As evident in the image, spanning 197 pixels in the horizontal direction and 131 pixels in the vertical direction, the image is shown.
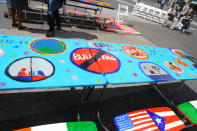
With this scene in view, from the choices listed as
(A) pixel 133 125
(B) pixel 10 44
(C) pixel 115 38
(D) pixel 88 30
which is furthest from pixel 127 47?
(D) pixel 88 30

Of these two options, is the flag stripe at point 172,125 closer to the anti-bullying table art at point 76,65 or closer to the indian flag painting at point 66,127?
the anti-bullying table art at point 76,65

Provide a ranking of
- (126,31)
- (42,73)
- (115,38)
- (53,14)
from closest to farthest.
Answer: (42,73)
(53,14)
(115,38)
(126,31)

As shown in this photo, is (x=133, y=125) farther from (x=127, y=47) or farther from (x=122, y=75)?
(x=127, y=47)

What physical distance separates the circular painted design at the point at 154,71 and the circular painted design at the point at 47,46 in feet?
3.88

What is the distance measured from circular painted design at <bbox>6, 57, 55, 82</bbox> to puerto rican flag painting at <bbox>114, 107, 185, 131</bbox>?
3.09 ft

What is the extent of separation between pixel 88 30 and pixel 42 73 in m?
4.59

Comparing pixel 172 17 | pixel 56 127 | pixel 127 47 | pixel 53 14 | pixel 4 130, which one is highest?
pixel 172 17

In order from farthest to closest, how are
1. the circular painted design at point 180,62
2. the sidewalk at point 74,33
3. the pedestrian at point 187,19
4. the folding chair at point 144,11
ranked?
the folding chair at point 144,11
the pedestrian at point 187,19
the sidewalk at point 74,33
the circular painted design at point 180,62

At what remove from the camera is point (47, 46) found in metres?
2.02

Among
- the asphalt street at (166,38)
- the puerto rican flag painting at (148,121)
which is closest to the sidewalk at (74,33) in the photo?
the asphalt street at (166,38)

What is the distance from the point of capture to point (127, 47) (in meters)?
2.66

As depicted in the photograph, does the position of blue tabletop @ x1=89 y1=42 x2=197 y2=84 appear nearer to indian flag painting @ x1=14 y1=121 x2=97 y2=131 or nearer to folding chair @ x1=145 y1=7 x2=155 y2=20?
indian flag painting @ x1=14 y1=121 x2=97 y2=131

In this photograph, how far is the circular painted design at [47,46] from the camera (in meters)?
1.88

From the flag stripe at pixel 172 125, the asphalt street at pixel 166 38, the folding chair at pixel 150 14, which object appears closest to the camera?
the flag stripe at pixel 172 125
